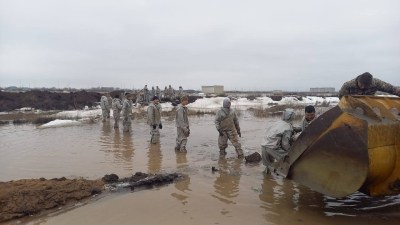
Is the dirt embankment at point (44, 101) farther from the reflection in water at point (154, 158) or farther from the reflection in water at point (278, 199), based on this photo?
the reflection in water at point (278, 199)

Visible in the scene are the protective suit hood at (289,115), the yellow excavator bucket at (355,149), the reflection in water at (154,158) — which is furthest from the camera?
the reflection in water at (154,158)

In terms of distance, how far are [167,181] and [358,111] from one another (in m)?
3.54

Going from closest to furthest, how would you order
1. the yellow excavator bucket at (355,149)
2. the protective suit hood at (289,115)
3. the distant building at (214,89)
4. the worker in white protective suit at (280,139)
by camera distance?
the yellow excavator bucket at (355,149) → the worker in white protective suit at (280,139) → the protective suit hood at (289,115) → the distant building at (214,89)

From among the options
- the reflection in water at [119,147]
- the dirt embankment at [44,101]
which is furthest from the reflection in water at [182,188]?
the dirt embankment at [44,101]

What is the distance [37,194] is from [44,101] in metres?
27.7

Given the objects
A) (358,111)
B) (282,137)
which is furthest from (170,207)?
(358,111)

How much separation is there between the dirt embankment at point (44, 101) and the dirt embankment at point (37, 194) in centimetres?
2364

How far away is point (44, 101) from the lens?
2816 cm

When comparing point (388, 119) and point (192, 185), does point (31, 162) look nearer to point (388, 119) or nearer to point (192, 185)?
point (192, 185)

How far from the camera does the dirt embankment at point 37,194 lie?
12.7 ft

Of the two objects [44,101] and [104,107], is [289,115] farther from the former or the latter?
[44,101]

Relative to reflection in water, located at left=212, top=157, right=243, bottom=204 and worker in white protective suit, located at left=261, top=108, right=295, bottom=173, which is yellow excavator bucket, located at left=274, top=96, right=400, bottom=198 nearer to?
worker in white protective suit, located at left=261, top=108, right=295, bottom=173

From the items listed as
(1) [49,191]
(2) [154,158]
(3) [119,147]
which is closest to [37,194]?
(1) [49,191]

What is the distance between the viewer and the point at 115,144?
30.9 ft
